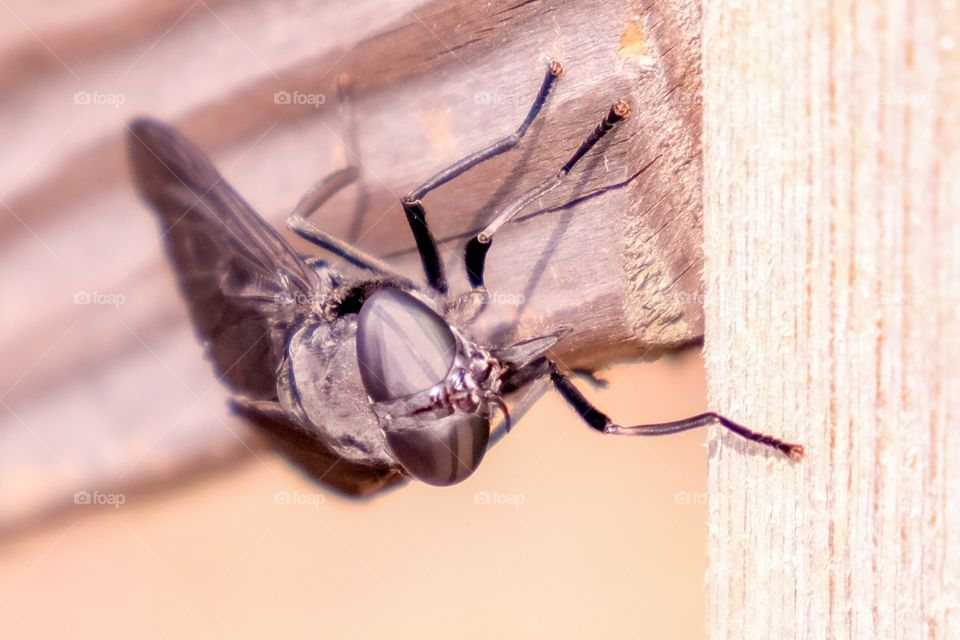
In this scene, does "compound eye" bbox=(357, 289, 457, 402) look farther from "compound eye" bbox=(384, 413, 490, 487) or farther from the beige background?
the beige background

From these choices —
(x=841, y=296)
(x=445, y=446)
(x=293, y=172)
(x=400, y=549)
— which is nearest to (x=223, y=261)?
(x=293, y=172)

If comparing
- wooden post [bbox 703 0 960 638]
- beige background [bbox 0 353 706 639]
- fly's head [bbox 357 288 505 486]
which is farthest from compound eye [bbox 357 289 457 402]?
wooden post [bbox 703 0 960 638]

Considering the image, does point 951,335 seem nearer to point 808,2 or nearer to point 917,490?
point 917,490

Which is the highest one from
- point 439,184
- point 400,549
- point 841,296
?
point 439,184

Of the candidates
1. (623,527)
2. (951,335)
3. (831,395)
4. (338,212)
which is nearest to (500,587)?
(623,527)

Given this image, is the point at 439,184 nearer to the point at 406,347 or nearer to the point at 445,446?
the point at 406,347
